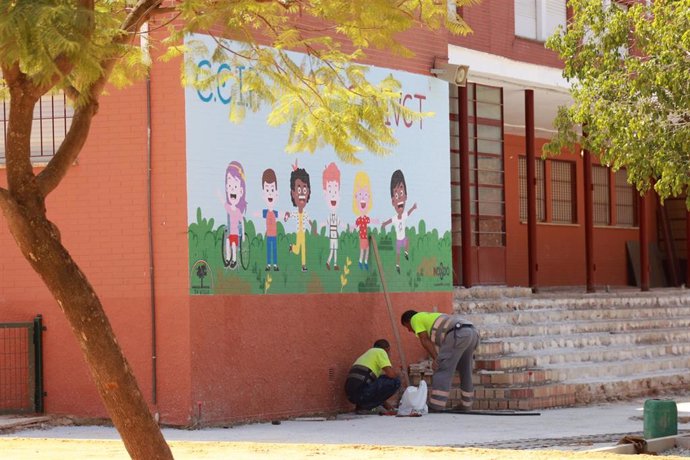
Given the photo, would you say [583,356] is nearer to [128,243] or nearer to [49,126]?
[128,243]

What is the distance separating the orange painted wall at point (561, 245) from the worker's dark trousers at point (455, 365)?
8.32m

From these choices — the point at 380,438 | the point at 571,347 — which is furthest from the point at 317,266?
the point at 571,347

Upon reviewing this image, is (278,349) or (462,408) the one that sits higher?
(278,349)

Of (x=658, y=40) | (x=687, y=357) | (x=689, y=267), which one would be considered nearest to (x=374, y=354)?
(x=658, y=40)

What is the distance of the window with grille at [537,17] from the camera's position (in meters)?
22.9

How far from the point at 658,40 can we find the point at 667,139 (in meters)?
1.14

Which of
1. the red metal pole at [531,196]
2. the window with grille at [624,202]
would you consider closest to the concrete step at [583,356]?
the red metal pole at [531,196]

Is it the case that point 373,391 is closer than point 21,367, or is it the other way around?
point 21,367

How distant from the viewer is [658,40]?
15.4 m

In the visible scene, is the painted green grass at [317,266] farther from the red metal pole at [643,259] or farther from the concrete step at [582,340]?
the red metal pole at [643,259]

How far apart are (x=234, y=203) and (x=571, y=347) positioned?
20.7 ft

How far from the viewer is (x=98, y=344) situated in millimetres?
9602

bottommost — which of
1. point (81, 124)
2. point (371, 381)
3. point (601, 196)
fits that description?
point (371, 381)

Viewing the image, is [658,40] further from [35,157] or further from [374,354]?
[35,157]
